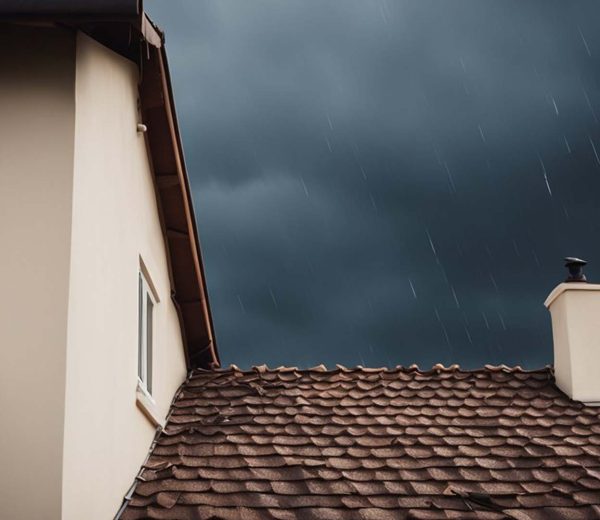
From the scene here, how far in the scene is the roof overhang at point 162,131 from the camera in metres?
6.05

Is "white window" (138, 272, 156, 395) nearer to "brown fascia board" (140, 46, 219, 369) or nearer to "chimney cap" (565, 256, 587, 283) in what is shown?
"brown fascia board" (140, 46, 219, 369)

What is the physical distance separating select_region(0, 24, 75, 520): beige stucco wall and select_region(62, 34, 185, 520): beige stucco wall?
0.09 metres

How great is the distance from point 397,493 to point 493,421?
2.01 m

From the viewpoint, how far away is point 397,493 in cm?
857

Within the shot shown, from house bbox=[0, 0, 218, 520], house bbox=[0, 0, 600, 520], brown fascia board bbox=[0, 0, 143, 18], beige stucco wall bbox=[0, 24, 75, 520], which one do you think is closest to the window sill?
house bbox=[0, 0, 600, 520]

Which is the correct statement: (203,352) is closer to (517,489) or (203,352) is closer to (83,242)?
(517,489)

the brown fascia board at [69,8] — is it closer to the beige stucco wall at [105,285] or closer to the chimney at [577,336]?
the beige stucco wall at [105,285]

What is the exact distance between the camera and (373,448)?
31.0ft

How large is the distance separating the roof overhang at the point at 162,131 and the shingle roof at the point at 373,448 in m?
0.80

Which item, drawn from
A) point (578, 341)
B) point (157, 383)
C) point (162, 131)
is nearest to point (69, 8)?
point (162, 131)

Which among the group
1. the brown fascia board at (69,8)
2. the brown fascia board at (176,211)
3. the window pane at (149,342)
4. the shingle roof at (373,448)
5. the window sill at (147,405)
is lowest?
the shingle roof at (373,448)

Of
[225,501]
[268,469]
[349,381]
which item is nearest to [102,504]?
[225,501]

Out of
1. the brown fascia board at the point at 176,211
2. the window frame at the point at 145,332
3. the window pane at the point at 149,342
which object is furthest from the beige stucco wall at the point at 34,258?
the window pane at the point at 149,342

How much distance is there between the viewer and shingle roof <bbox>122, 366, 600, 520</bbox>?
8.38 metres
